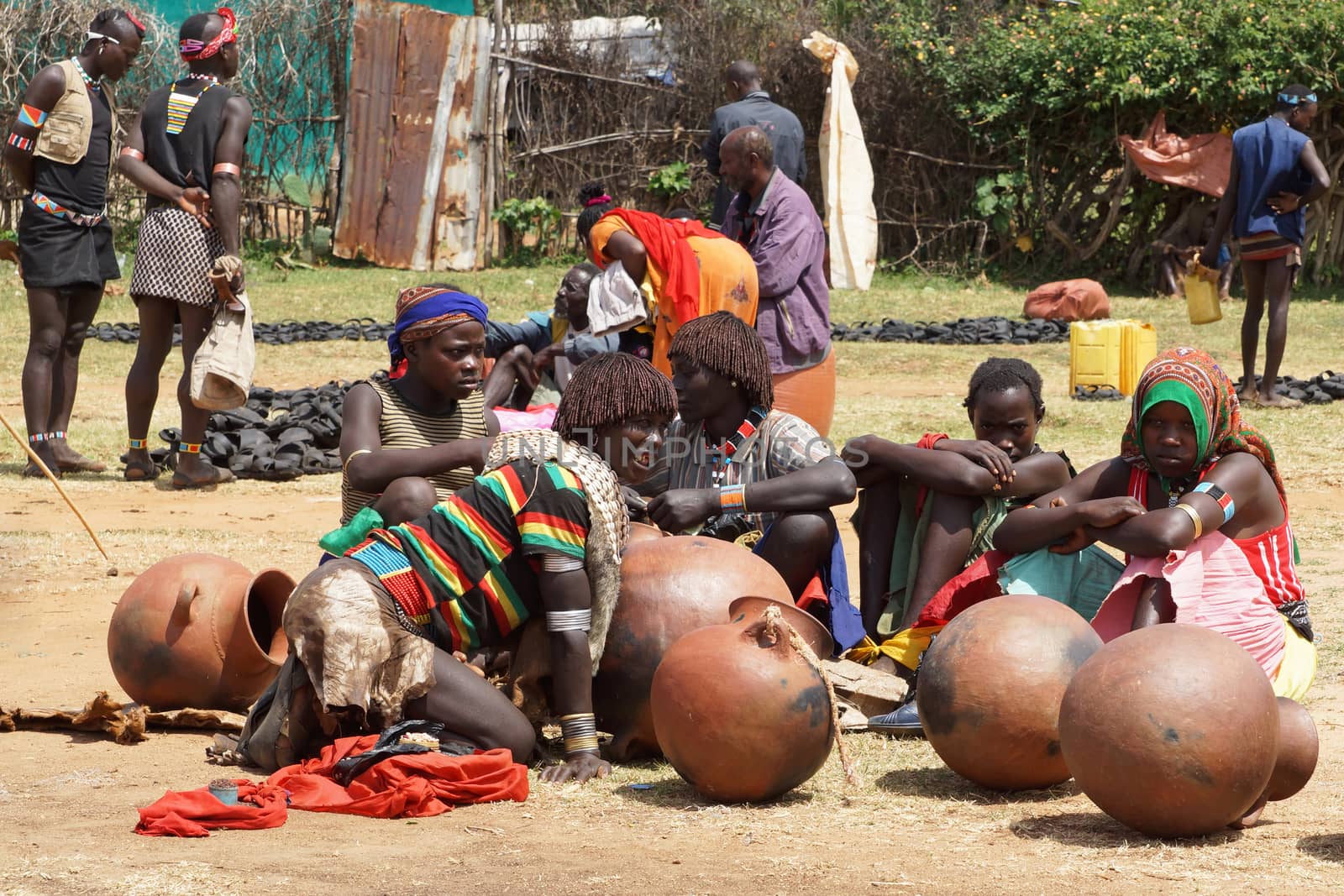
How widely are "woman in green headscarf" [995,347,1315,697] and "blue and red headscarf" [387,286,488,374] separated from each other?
6.16 feet

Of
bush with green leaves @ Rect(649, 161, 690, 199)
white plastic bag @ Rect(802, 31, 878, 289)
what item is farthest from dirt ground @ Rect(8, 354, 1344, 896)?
bush with green leaves @ Rect(649, 161, 690, 199)

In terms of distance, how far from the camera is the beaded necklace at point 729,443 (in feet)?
17.4

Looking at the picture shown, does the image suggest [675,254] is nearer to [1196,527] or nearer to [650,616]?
[650,616]

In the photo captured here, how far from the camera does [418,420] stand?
17.1 feet

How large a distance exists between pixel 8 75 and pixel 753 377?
15.9m

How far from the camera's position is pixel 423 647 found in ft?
14.0

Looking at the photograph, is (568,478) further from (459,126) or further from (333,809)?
(459,126)

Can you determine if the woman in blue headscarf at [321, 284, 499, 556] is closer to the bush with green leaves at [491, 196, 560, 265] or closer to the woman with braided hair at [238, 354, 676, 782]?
the woman with braided hair at [238, 354, 676, 782]

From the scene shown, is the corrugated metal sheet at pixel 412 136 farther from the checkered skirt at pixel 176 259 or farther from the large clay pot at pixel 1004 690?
the large clay pot at pixel 1004 690

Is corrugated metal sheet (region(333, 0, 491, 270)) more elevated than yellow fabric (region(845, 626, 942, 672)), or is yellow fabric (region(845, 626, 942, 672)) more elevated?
corrugated metal sheet (region(333, 0, 491, 270))

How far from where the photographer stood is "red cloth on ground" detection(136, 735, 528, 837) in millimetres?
3785

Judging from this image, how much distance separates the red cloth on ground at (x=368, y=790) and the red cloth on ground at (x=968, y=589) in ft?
5.05

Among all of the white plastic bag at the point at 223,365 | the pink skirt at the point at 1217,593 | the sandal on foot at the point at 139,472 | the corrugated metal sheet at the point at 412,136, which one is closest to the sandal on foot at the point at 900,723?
the pink skirt at the point at 1217,593

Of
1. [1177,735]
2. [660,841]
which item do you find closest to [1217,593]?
[1177,735]
